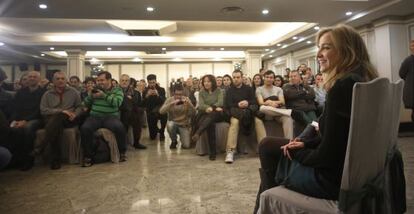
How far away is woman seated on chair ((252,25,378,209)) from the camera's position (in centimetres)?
121

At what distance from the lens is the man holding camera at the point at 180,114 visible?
4.84 meters

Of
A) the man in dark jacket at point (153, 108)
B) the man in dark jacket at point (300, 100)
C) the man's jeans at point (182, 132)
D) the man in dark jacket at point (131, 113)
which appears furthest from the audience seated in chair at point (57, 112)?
the man in dark jacket at point (300, 100)

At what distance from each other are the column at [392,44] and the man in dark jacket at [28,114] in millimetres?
6551

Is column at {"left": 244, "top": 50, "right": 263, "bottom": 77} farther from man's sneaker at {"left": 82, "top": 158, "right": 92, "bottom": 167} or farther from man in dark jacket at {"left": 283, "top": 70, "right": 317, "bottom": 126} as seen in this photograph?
man's sneaker at {"left": 82, "top": 158, "right": 92, "bottom": 167}

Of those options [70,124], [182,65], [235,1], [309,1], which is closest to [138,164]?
[70,124]

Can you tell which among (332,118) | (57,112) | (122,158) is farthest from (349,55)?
(57,112)

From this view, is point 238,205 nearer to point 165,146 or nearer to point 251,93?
point 251,93

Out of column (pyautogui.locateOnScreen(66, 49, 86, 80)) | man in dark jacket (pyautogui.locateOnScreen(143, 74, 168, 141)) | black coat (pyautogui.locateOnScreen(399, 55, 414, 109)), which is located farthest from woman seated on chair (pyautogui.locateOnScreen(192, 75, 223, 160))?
column (pyautogui.locateOnScreen(66, 49, 86, 80))

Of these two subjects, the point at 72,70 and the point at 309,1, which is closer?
the point at 309,1

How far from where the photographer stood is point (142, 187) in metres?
2.84

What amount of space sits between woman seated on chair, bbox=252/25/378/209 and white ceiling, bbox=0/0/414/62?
435 centimetres

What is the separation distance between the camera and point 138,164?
3.80 m

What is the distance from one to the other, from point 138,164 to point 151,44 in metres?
6.96

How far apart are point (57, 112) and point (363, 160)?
12.3ft
